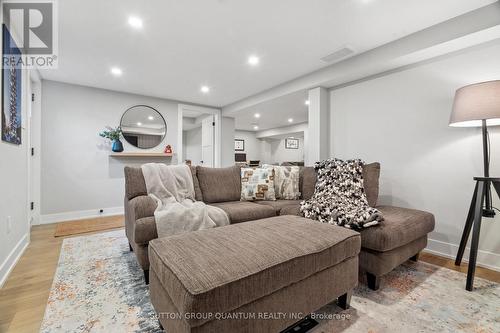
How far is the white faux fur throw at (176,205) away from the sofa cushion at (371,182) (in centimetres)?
147

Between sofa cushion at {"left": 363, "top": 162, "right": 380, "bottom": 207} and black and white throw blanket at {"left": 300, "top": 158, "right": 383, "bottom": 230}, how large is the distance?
0.09m

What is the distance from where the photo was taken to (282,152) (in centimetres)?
987

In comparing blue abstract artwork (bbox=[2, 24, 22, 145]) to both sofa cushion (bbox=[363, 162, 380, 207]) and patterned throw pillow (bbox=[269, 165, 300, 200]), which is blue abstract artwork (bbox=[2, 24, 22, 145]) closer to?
patterned throw pillow (bbox=[269, 165, 300, 200])

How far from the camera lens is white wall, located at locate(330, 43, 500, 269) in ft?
7.02

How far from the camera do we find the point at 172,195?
2.31 meters

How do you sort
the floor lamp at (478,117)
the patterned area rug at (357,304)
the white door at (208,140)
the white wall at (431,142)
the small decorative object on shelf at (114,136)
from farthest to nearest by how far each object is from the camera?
the white door at (208,140) → the small decorative object on shelf at (114,136) → the white wall at (431,142) → the floor lamp at (478,117) → the patterned area rug at (357,304)

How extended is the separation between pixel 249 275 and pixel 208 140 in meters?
4.79

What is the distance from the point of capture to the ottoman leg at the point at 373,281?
1.64 meters

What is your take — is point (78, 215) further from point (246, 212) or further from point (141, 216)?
point (246, 212)

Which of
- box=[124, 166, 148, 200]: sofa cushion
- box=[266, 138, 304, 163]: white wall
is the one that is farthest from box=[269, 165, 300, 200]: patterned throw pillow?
box=[266, 138, 304, 163]: white wall

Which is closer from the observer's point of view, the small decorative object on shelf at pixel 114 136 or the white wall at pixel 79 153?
the white wall at pixel 79 153

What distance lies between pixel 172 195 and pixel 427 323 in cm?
216

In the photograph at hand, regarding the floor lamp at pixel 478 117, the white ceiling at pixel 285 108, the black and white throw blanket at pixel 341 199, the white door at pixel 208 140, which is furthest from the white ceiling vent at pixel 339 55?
the white door at pixel 208 140

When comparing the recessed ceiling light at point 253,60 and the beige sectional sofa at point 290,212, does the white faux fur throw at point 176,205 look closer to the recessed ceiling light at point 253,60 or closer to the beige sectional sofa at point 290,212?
the beige sectional sofa at point 290,212
